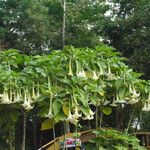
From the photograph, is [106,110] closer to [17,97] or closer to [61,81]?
[61,81]

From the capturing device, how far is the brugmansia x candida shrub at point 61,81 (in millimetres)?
4258

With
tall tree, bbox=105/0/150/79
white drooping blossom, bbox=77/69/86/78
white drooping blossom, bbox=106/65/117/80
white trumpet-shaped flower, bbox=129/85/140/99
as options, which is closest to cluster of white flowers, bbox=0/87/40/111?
white drooping blossom, bbox=77/69/86/78

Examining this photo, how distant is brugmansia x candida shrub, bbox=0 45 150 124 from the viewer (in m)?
4.26

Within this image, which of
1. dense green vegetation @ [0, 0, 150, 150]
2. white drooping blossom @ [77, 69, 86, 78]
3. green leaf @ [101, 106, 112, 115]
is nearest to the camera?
white drooping blossom @ [77, 69, 86, 78]

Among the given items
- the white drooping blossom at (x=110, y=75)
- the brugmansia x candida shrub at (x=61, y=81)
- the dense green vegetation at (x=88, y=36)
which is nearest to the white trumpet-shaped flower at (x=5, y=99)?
the brugmansia x candida shrub at (x=61, y=81)

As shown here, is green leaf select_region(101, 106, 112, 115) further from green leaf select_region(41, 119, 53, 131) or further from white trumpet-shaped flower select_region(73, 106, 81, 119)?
white trumpet-shaped flower select_region(73, 106, 81, 119)

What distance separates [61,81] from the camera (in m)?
4.35

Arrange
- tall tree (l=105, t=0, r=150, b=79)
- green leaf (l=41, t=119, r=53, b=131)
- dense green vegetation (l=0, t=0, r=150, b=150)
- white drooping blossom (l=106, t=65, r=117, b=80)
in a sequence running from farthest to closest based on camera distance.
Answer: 1. tall tree (l=105, t=0, r=150, b=79)
2. dense green vegetation (l=0, t=0, r=150, b=150)
3. white drooping blossom (l=106, t=65, r=117, b=80)
4. green leaf (l=41, t=119, r=53, b=131)

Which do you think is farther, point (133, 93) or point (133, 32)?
point (133, 32)

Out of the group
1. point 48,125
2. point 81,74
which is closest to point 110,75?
point 81,74

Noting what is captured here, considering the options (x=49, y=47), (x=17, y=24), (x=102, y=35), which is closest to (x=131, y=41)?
(x=102, y=35)

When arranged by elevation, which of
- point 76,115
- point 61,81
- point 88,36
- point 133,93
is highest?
point 88,36

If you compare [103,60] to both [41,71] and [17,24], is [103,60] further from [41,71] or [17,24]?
[17,24]

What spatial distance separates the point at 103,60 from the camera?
4.84 metres
